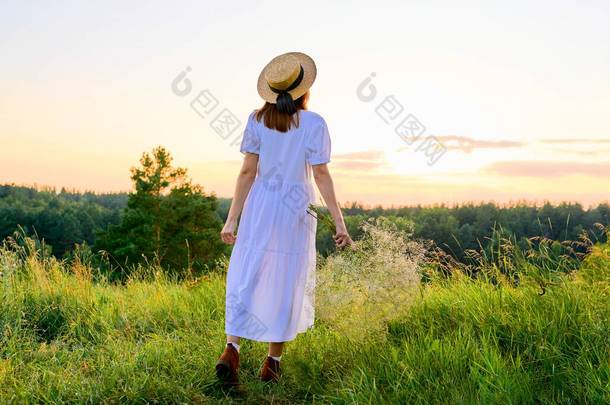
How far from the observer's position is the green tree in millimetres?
35375

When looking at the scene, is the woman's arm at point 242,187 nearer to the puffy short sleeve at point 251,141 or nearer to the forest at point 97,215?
the puffy short sleeve at point 251,141

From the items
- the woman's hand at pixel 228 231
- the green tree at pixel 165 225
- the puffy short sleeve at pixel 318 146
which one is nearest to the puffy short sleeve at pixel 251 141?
the puffy short sleeve at pixel 318 146

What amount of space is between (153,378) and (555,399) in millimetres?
2732

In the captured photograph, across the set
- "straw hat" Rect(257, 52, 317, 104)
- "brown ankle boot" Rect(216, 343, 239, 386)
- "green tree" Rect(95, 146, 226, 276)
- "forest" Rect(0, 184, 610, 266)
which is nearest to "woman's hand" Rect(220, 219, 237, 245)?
"brown ankle boot" Rect(216, 343, 239, 386)

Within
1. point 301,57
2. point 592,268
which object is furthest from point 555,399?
point 301,57

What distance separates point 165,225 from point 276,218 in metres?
33.0

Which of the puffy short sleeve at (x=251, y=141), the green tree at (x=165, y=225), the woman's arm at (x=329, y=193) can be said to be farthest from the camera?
the green tree at (x=165, y=225)

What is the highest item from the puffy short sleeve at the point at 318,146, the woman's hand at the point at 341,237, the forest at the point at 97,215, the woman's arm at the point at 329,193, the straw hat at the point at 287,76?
the straw hat at the point at 287,76

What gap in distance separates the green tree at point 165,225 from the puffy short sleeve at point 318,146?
30041mm

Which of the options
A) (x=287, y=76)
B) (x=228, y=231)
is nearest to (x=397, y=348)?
(x=228, y=231)

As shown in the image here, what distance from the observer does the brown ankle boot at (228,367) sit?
471 centimetres

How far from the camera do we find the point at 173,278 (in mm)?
8805

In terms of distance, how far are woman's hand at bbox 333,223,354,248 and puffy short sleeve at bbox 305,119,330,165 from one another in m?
0.49

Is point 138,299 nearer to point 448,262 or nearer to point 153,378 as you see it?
point 153,378
